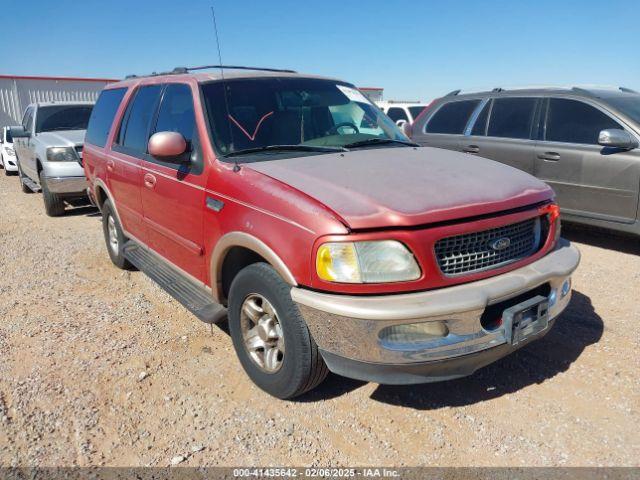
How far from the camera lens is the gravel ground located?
99.3 inches

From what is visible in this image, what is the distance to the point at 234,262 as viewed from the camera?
312 centimetres

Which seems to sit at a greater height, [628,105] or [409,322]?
[628,105]

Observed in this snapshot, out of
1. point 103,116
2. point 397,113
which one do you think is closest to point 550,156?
point 103,116

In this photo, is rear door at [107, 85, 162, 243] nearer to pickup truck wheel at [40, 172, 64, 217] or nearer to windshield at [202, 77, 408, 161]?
windshield at [202, 77, 408, 161]

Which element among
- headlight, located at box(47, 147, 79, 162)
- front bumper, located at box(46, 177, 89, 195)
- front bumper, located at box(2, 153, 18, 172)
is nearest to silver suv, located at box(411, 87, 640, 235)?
front bumper, located at box(46, 177, 89, 195)

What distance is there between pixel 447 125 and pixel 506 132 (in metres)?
0.96

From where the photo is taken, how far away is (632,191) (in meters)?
5.21

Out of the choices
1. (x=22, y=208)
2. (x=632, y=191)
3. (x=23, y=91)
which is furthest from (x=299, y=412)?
(x=23, y=91)

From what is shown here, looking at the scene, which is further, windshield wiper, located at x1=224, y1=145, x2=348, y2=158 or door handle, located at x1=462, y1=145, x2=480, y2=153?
door handle, located at x1=462, y1=145, x2=480, y2=153

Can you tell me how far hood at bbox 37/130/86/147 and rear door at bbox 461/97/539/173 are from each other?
19.8ft

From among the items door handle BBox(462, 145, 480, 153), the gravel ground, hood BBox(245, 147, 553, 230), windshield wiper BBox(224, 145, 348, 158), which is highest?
windshield wiper BBox(224, 145, 348, 158)

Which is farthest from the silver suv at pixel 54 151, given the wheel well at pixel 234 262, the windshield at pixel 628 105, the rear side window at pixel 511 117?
A: the windshield at pixel 628 105

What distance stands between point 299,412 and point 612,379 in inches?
76.7

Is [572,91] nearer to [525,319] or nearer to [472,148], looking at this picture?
[472,148]
